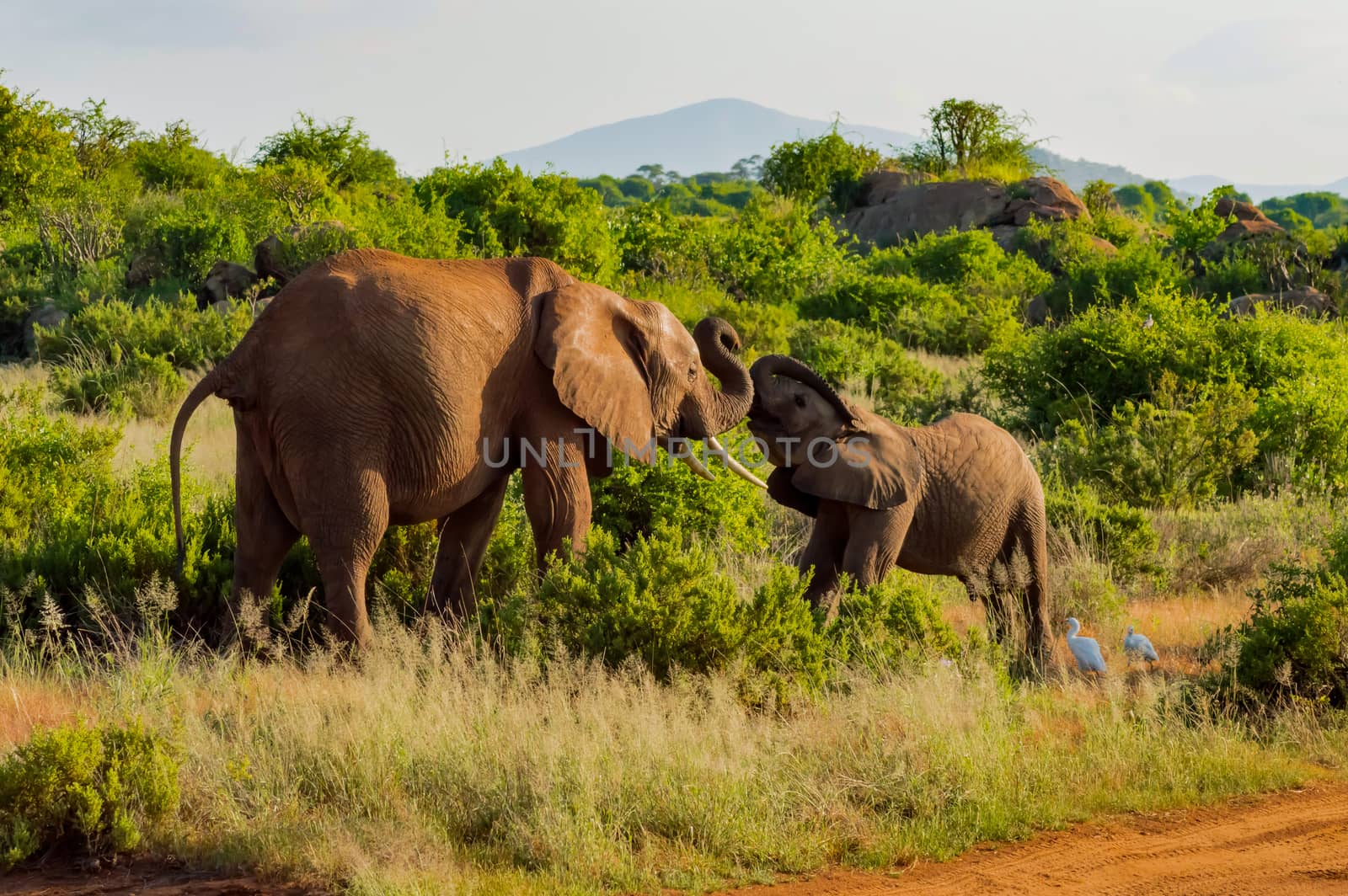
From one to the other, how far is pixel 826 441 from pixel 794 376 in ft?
1.35

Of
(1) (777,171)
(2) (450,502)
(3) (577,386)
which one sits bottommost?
(2) (450,502)

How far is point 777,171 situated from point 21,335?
27.7 metres

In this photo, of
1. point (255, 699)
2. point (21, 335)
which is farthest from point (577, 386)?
point (21, 335)

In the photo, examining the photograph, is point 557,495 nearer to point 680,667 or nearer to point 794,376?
point 680,667

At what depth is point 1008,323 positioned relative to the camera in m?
22.2

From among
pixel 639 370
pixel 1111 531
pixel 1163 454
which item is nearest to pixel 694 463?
pixel 639 370

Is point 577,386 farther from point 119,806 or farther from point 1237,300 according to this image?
point 1237,300

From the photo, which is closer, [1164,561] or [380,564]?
[380,564]

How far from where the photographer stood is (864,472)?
712cm

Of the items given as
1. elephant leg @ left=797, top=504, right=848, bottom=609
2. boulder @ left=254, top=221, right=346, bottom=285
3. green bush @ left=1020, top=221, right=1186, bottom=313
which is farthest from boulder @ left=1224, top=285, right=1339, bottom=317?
elephant leg @ left=797, top=504, right=848, bottom=609

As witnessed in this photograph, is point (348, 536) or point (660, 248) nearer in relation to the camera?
point (348, 536)

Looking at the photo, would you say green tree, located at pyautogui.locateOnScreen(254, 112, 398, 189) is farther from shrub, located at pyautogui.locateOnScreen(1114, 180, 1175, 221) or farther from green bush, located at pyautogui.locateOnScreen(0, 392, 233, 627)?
shrub, located at pyautogui.locateOnScreen(1114, 180, 1175, 221)

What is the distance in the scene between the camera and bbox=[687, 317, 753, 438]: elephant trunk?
767 centimetres

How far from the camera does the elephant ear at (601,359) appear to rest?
699 centimetres
